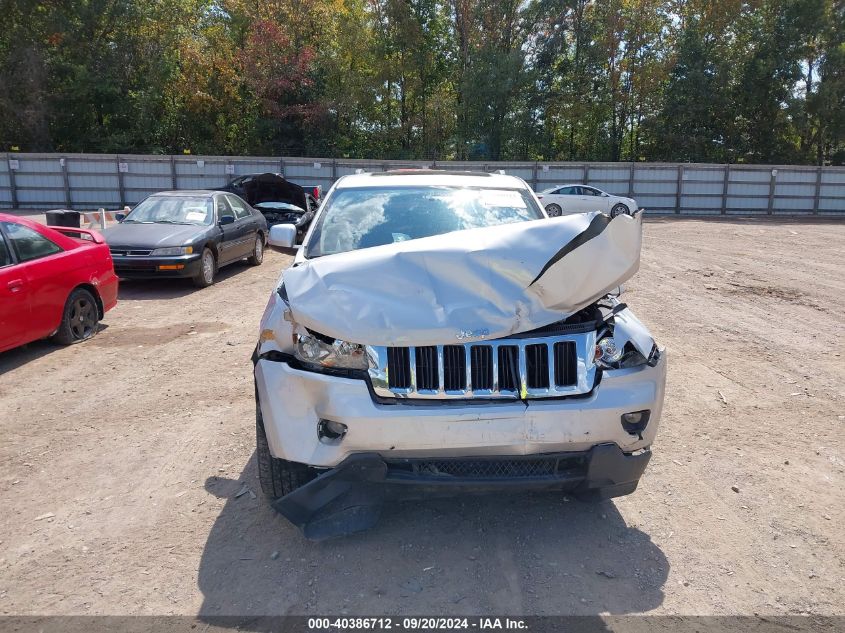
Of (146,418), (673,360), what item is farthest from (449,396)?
(673,360)

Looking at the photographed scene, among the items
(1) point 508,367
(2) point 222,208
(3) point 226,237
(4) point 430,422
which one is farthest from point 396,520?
(2) point 222,208

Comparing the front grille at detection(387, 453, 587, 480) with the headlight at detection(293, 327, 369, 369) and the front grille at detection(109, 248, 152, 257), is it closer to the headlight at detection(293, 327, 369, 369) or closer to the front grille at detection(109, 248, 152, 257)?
the headlight at detection(293, 327, 369, 369)

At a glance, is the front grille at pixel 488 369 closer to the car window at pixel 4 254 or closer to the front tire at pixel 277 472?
the front tire at pixel 277 472

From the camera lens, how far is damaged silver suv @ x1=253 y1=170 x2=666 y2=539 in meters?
3.17

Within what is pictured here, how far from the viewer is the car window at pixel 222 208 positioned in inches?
473

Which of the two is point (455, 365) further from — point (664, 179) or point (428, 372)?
point (664, 179)

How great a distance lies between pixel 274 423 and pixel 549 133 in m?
37.9

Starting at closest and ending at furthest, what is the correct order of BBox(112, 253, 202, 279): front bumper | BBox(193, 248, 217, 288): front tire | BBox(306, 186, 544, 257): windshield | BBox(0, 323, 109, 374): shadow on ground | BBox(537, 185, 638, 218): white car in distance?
BBox(306, 186, 544, 257): windshield
BBox(0, 323, 109, 374): shadow on ground
BBox(112, 253, 202, 279): front bumper
BBox(193, 248, 217, 288): front tire
BBox(537, 185, 638, 218): white car in distance

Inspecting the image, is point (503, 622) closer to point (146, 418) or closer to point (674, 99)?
point (146, 418)

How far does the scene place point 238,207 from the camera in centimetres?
1298

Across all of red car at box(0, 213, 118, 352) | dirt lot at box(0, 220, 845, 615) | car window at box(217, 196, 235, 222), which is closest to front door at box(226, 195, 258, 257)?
car window at box(217, 196, 235, 222)

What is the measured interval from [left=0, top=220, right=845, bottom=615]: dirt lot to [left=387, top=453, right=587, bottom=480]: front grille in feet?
Answer: 1.60

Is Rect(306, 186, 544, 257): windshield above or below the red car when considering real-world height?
above

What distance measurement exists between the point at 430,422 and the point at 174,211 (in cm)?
989
